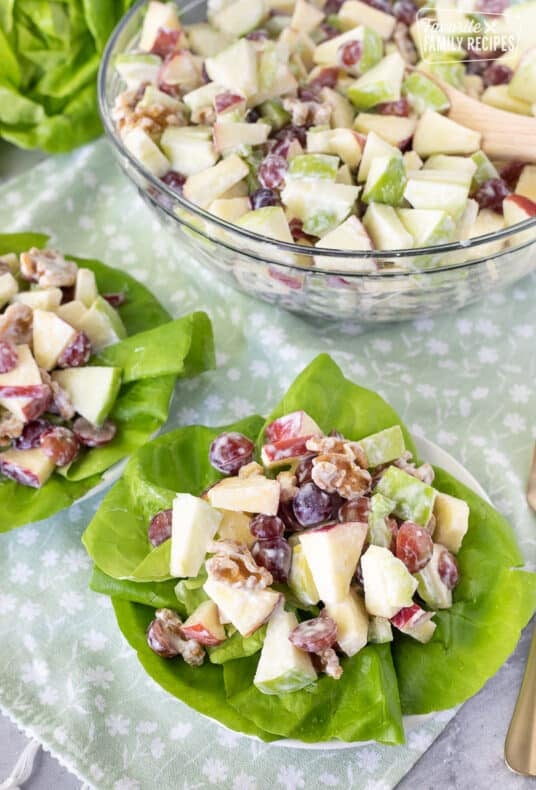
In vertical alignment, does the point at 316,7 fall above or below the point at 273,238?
above

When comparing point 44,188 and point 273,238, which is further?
point 44,188

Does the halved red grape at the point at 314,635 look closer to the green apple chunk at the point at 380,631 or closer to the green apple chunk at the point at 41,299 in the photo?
the green apple chunk at the point at 380,631

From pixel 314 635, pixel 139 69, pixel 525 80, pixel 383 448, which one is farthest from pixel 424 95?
pixel 314 635

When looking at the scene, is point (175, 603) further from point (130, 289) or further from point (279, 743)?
point (130, 289)

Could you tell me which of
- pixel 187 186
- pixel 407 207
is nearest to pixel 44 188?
pixel 187 186

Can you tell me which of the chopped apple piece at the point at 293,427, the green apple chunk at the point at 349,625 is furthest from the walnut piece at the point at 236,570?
the chopped apple piece at the point at 293,427

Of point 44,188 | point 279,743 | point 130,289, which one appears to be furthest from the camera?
point 44,188

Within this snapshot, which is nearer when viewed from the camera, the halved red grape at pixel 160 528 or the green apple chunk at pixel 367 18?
the halved red grape at pixel 160 528
